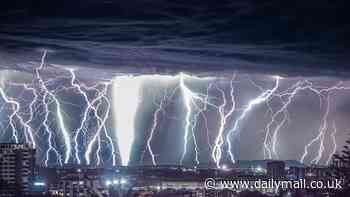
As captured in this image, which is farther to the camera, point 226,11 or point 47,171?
point 47,171

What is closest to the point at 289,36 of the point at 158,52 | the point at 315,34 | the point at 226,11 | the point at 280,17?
the point at 315,34

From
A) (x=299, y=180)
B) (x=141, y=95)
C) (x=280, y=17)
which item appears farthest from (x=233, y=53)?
(x=299, y=180)

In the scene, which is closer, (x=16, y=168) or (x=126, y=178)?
(x=16, y=168)

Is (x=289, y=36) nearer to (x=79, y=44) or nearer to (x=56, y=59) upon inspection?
(x=79, y=44)

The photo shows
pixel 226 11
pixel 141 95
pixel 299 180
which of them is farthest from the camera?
pixel 299 180

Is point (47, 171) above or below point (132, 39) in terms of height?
below

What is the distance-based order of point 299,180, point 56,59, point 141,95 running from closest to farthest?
point 56,59
point 141,95
point 299,180
